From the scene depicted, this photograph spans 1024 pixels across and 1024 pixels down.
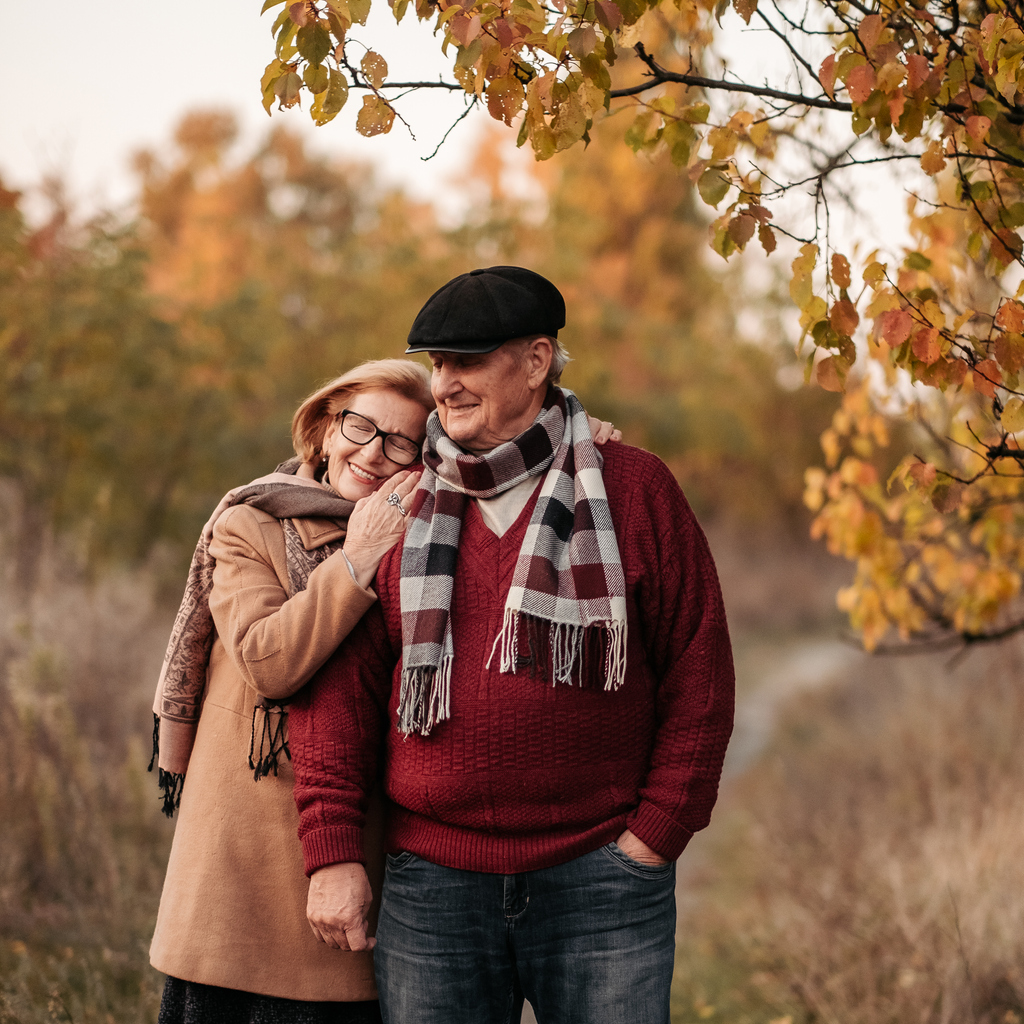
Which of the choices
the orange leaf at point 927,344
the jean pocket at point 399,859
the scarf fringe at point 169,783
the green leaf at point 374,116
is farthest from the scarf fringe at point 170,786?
the orange leaf at point 927,344

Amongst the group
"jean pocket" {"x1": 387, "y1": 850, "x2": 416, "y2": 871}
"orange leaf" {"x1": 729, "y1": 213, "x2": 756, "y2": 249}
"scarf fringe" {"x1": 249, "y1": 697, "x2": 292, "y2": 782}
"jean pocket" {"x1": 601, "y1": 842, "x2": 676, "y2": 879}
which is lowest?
"jean pocket" {"x1": 387, "y1": 850, "x2": 416, "y2": 871}

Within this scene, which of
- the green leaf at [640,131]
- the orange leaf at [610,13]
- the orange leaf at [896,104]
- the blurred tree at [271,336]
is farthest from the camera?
the blurred tree at [271,336]

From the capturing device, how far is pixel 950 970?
351cm

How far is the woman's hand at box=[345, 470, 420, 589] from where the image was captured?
2148mm

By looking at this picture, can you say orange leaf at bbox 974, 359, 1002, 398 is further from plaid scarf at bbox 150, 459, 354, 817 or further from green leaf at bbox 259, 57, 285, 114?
green leaf at bbox 259, 57, 285, 114

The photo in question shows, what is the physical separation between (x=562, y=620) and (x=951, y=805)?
452 cm

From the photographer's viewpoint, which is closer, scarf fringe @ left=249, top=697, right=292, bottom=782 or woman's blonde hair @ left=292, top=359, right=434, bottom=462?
scarf fringe @ left=249, top=697, right=292, bottom=782

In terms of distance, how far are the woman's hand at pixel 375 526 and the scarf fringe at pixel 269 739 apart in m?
0.34

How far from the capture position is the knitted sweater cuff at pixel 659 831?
6.69 feet

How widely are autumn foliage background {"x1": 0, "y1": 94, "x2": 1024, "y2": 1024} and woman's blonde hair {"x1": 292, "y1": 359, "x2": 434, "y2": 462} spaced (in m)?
0.92

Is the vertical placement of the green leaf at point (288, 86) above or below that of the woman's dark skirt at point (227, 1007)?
above

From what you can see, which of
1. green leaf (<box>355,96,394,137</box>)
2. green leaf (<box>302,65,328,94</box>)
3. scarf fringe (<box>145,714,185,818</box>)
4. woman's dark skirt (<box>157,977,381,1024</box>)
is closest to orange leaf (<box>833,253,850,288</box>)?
green leaf (<box>355,96,394,137</box>)

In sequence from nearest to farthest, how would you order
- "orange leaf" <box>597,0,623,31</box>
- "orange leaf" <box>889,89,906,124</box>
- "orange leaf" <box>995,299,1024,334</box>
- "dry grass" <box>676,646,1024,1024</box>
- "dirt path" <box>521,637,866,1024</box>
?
1. "orange leaf" <box>597,0,623,31</box>
2. "orange leaf" <box>889,89,906,124</box>
3. "orange leaf" <box>995,299,1024,334</box>
4. "dry grass" <box>676,646,1024,1024</box>
5. "dirt path" <box>521,637,866,1024</box>

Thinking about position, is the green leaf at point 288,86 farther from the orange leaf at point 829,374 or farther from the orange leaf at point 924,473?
the orange leaf at point 924,473
